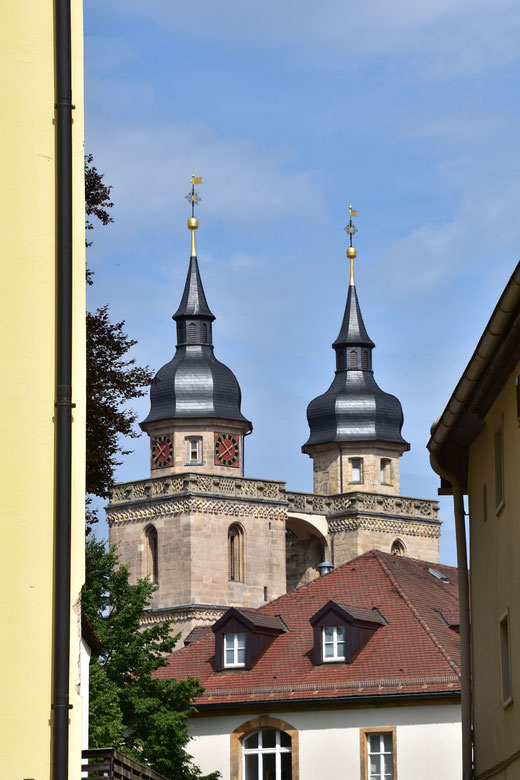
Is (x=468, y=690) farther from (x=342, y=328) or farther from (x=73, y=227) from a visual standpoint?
(x=342, y=328)

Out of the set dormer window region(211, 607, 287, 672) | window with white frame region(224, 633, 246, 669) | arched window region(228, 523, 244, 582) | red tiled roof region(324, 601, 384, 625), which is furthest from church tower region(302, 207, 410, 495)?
red tiled roof region(324, 601, 384, 625)

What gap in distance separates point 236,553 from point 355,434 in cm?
1250

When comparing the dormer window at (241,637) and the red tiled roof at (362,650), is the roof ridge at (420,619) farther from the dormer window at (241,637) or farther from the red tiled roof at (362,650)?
the dormer window at (241,637)

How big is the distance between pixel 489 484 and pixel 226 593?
2608 inches

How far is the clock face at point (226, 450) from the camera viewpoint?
90812 millimetres

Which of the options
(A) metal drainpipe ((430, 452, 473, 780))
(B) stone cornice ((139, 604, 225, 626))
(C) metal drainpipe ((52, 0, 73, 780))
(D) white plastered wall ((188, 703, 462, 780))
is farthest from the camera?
(B) stone cornice ((139, 604, 225, 626))

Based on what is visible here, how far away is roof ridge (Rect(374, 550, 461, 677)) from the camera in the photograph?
130ft

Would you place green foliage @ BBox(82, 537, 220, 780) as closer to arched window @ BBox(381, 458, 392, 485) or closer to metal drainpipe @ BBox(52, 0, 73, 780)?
metal drainpipe @ BBox(52, 0, 73, 780)

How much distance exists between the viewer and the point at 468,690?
21.4 meters

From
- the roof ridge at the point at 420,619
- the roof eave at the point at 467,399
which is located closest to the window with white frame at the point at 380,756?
the roof ridge at the point at 420,619

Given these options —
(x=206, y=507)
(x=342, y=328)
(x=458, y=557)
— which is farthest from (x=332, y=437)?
(x=458, y=557)

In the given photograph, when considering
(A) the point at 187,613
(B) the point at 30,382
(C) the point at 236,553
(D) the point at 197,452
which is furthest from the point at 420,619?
(D) the point at 197,452

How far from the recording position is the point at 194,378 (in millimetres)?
92688

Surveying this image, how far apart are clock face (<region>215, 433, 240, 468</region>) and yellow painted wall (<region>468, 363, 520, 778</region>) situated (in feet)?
226
